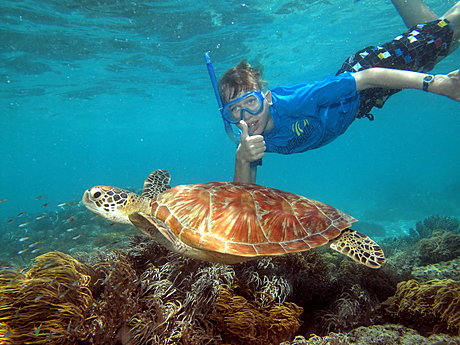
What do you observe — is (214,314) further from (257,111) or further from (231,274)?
(257,111)

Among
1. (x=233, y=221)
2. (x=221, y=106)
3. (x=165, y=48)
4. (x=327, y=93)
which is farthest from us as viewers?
(x=165, y=48)

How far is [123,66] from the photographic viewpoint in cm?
1905

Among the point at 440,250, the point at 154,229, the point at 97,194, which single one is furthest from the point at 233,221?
the point at 440,250

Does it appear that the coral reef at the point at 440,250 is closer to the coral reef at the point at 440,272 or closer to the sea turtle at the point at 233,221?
the coral reef at the point at 440,272

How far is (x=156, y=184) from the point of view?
437 cm

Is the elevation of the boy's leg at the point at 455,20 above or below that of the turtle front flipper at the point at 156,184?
above

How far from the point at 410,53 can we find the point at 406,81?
6.08 ft

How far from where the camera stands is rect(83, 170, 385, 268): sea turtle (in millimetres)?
2756

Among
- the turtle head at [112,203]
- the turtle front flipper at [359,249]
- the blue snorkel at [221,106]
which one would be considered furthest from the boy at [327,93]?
the turtle head at [112,203]

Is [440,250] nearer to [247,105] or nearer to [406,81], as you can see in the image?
[406,81]

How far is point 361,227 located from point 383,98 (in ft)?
45.7

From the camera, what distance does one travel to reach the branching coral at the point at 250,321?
226cm

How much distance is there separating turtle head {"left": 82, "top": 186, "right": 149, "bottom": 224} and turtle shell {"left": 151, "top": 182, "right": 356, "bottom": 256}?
297 millimetres

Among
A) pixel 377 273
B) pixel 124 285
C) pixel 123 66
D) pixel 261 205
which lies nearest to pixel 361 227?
pixel 377 273
